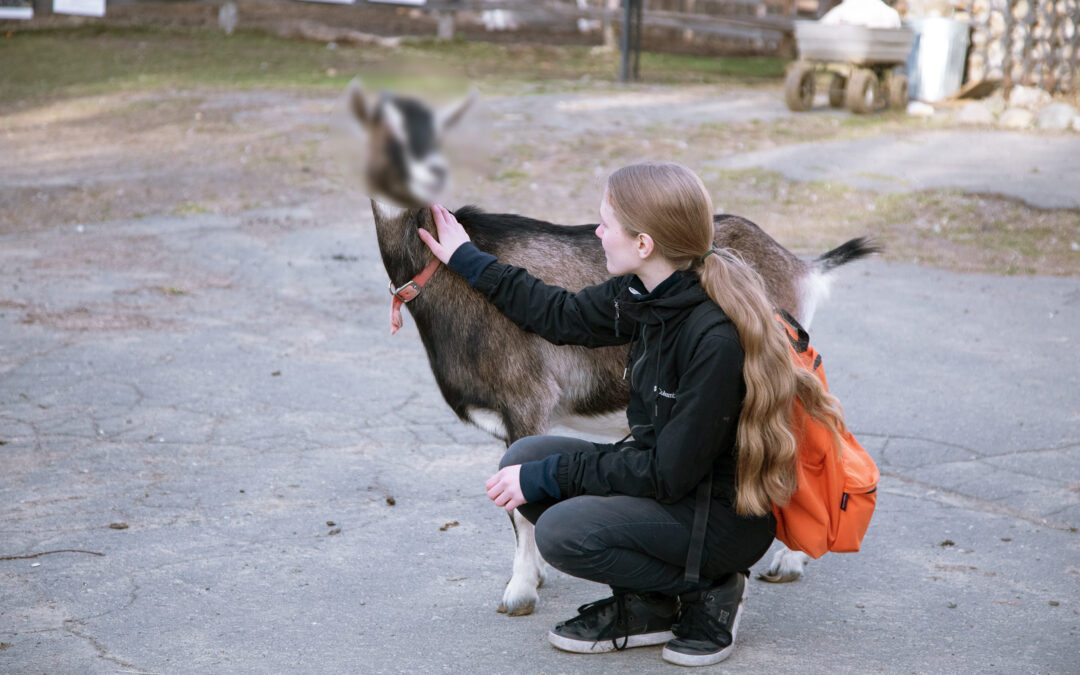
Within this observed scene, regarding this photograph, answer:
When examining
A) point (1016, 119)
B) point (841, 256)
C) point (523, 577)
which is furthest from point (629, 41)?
point (523, 577)

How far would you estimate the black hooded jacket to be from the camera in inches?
119

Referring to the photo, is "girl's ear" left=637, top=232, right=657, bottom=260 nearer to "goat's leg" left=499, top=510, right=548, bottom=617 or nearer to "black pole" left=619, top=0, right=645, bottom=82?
"goat's leg" left=499, top=510, right=548, bottom=617

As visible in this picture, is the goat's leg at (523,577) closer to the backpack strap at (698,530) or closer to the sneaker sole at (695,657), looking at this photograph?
the sneaker sole at (695,657)

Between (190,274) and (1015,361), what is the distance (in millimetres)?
6011

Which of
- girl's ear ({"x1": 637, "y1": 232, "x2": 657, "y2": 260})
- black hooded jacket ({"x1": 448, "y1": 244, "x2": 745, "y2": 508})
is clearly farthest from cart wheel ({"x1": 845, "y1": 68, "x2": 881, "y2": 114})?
girl's ear ({"x1": 637, "y1": 232, "x2": 657, "y2": 260})

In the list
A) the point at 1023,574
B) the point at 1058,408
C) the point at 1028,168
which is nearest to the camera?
the point at 1023,574

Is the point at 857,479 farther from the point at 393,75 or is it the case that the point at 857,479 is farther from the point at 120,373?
the point at 120,373

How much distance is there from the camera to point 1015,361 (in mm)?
6648

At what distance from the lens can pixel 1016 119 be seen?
13773mm

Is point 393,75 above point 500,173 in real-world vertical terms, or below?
above

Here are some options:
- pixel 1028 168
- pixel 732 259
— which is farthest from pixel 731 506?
pixel 1028 168

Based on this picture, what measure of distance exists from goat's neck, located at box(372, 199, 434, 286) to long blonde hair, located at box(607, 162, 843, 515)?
2.86 ft

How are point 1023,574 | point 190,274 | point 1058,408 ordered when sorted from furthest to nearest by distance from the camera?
point 190,274
point 1058,408
point 1023,574

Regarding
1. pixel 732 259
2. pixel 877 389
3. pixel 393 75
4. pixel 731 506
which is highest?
pixel 393 75
